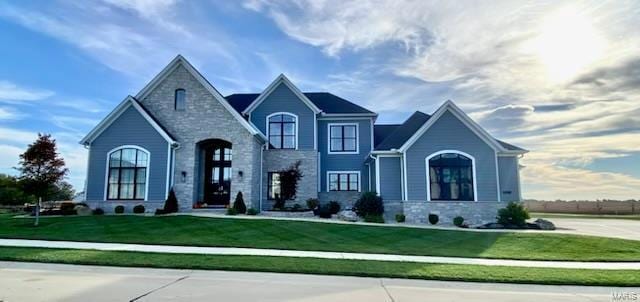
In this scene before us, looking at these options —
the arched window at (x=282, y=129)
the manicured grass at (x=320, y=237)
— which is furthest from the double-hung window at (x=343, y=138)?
the manicured grass at (x=320, y=237)

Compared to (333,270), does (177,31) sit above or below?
above

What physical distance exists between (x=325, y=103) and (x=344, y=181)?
18.7 ft

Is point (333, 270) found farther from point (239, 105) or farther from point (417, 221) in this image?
point (239, 105)

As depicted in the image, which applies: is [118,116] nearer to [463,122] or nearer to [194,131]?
[194,131]

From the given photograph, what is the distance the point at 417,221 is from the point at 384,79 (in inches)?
328

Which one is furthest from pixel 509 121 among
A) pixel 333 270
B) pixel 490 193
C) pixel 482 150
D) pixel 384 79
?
pixel 333 270

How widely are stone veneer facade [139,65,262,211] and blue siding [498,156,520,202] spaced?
1420 cm

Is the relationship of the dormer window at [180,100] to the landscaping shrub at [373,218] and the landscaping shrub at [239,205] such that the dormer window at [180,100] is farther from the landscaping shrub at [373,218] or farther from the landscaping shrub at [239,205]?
the landscaping shrub at [373,218]

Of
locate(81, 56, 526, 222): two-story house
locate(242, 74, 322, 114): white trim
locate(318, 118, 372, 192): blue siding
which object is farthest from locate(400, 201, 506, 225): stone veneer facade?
locate(242, 74, 322, 114): white trim

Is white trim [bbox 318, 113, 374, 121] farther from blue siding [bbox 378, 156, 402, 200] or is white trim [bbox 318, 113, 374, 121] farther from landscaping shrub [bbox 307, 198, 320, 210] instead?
landscaping shrub [bbox 307, 198, 320, 210]

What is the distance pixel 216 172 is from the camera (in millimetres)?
22062

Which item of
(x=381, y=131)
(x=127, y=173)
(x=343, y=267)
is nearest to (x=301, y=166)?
(x=381, y=131)

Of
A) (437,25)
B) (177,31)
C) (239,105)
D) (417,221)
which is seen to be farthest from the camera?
(239,105)

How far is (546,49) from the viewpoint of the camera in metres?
14.0
